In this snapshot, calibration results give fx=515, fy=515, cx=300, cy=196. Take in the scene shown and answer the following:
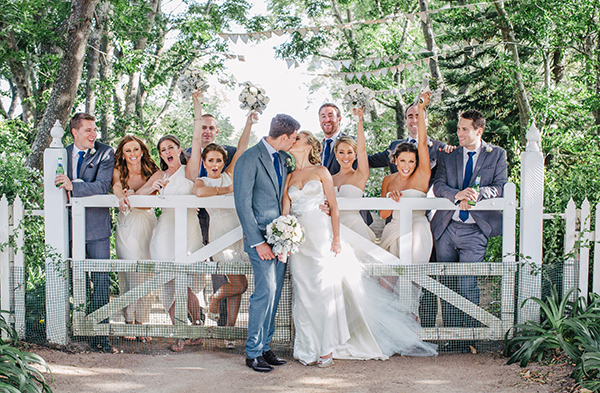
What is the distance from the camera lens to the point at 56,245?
16.6ft

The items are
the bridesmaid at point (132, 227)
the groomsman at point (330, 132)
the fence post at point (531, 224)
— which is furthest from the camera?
the groomsman at point (330, 132)

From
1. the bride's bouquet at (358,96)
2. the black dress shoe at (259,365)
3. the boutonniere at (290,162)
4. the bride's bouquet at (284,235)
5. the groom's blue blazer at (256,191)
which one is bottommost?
the black dress shoe at (259,365)

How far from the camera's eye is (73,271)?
504 cm

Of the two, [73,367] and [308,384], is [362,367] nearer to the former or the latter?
[308,384]

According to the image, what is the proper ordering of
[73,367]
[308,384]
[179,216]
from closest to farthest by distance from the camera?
1. [308,384]
2. [73,367]
3. [179,216]

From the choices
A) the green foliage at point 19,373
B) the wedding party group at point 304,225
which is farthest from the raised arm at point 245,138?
the green foliage at point 19,373

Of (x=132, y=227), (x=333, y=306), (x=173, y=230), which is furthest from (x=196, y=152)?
(x=333, y=306)

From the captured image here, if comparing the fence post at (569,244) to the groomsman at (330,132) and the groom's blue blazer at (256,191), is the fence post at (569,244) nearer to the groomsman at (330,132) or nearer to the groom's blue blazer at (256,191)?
the groomsman at (330,132)

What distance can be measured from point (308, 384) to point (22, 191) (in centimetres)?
355

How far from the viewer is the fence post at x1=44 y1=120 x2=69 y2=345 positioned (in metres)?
5.02

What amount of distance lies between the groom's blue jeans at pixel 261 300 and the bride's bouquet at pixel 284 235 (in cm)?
20

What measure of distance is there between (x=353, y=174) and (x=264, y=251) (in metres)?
1.51

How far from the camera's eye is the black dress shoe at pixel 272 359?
469 centimetres

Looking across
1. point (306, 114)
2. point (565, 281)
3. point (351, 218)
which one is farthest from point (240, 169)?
point (306, 114)
